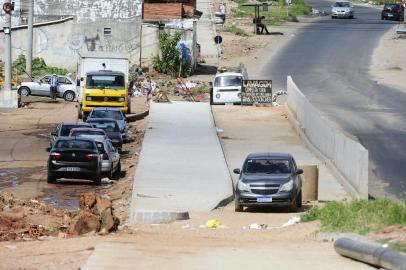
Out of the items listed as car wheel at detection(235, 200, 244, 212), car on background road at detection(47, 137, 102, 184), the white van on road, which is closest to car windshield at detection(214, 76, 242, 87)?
the white van on road

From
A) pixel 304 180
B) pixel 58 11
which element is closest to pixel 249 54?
pixel 58 11

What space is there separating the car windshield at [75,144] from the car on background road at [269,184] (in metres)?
6.02

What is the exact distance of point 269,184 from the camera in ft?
96.3

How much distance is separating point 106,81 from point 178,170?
18.8 m

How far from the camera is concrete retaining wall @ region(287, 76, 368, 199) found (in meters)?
31.2

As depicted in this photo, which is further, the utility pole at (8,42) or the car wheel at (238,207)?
the utility pole at (8,42)

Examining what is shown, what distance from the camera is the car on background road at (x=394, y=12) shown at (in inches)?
4488

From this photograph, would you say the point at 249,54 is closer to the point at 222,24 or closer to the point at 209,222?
the point at 222,24

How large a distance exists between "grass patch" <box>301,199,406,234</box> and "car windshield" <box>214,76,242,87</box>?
38.8 meters

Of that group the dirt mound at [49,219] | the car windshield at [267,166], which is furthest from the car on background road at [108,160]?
the dirt mound at [49,219]

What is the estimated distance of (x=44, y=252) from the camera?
19125 mm

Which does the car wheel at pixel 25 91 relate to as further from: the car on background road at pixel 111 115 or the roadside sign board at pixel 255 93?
the car on background road at pixel 111 115

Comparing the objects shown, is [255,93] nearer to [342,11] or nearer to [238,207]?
[238,207]

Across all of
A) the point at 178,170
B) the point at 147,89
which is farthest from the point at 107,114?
the point at 147,89
